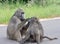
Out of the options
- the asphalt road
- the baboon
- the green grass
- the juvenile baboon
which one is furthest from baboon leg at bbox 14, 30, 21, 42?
the green grass

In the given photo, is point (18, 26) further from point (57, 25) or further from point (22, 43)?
point (57, 25)

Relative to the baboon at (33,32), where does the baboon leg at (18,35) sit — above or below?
below

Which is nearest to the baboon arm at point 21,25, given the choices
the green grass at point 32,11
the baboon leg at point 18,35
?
the baboon leg at point 18,35

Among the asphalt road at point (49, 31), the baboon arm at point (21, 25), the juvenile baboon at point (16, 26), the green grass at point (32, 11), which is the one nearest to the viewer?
the baboon arm at point (21, 25)

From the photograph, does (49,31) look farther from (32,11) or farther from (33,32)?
(32,11)

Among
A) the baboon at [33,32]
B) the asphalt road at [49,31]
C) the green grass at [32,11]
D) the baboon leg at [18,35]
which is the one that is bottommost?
the green grass at [32,11]

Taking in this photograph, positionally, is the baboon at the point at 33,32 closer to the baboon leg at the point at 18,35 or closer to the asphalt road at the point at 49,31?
the baboon leg at the point at 18,35

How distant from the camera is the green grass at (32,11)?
1376 cm

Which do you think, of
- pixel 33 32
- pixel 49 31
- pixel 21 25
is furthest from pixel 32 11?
pixel 33 32

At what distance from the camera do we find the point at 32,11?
14.9 meters

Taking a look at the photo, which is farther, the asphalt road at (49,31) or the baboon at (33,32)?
the asphalt road at (49,31)

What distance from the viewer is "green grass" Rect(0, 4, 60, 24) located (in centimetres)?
1376

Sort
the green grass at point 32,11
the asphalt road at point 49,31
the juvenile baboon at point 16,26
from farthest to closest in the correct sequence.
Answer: the green grass at point 32,11
the asphalt road at point 49,31
the juvenile baboon at point 16,26

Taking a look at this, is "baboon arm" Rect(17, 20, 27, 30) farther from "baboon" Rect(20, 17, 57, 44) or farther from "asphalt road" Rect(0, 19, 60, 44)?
"asphalt road" Rect(0, 19, 60, 44)
